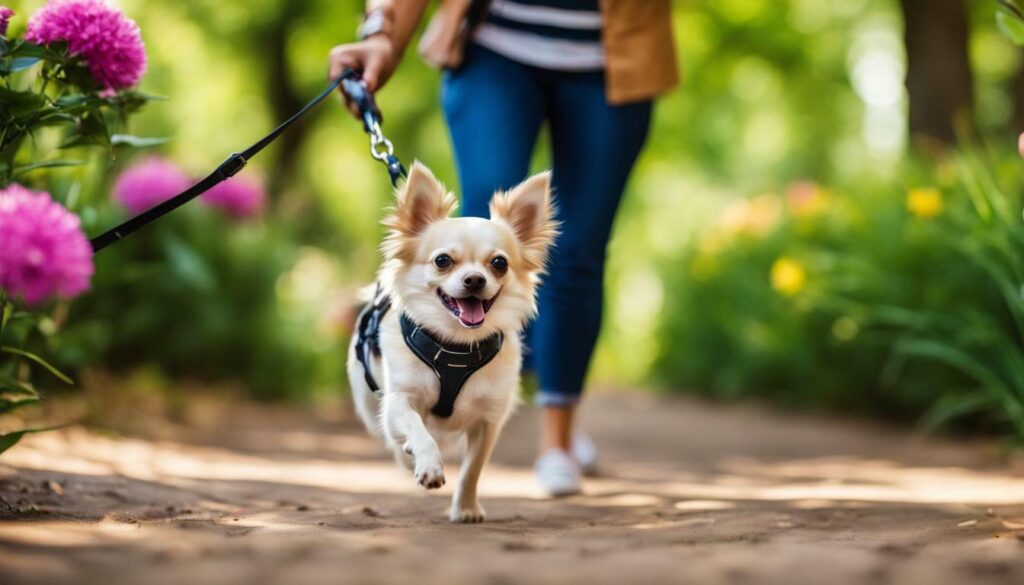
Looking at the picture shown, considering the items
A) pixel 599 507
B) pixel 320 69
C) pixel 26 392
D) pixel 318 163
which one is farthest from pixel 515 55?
pixel 318 163

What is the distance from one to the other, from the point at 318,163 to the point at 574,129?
A: 495 inches

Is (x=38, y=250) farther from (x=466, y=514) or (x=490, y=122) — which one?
(x=490, y=122)

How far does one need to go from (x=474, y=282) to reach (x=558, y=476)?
3.32 ft

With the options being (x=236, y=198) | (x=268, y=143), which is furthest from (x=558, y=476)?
(x=236, y=198)

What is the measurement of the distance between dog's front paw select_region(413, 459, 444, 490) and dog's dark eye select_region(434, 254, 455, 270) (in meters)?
0.57

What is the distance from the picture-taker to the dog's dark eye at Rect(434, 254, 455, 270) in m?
2.73

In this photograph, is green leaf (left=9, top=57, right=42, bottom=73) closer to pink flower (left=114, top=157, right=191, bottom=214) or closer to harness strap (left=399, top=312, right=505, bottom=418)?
harness strap (left=399, top=312, right=505, bottom=418)

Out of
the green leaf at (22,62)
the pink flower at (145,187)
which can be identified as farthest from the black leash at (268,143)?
the pink flower at (145,187)

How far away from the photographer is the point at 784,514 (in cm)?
279

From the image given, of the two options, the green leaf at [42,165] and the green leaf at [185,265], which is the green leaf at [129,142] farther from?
the green leaf at [185,265]

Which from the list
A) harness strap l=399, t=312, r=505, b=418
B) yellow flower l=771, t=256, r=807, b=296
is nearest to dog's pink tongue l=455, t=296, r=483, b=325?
harness strap l=399, t=312, r=505, b=418

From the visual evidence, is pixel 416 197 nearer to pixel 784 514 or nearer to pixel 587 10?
pixel 587 10

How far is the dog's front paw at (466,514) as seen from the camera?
271 cm

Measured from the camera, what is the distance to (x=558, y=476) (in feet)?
11.1
